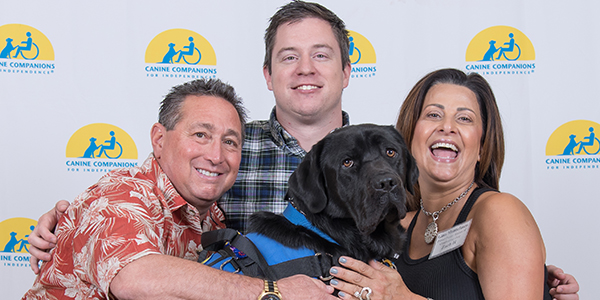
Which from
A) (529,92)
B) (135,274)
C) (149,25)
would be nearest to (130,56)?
(149,25)

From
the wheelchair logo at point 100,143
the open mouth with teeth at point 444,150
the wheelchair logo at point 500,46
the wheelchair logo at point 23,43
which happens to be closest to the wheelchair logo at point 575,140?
the wheelchair logo at point 500,46

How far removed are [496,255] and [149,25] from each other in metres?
3.44

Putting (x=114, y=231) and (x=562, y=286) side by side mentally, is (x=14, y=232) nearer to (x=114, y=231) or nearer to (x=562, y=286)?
(x=114, y=231)

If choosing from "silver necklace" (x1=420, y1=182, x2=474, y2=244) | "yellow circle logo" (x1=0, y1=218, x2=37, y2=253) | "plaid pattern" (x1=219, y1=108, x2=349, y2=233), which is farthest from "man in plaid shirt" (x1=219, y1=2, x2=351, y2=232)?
"yellow circle logo" (x1=0, y1=218, x2=37, y2=253)

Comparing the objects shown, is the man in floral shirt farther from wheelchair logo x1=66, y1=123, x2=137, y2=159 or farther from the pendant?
wheelchair logo x1=66, y1=123, x2=137, y2=159

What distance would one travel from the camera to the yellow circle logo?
3777mm

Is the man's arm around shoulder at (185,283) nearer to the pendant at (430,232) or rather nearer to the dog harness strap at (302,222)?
the dog harness strap at (302,222)

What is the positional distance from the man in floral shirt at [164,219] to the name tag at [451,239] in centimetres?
71

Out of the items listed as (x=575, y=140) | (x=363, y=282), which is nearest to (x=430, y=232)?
(x=363, y=282)

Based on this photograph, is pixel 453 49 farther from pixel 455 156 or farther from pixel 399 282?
pixel 399 282

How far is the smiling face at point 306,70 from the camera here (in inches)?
107

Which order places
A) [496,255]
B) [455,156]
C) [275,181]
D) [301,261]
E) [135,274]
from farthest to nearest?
[275,181]
[455,156]
[496,255]
[301,261]
[135,274]

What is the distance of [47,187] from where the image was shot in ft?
12.5

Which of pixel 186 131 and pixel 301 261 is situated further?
pixel 186 131
